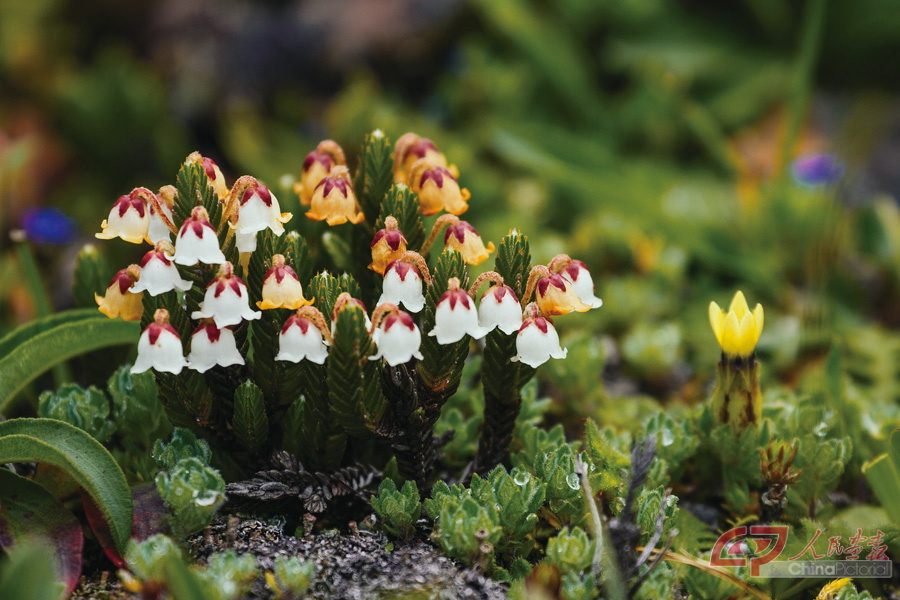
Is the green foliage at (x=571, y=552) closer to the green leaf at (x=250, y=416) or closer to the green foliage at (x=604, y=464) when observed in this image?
the green foliage at (x=604, y=464)

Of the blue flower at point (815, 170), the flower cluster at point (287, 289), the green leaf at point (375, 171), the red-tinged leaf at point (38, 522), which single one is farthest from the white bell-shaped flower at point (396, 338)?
the blue flower at point (815, 170)

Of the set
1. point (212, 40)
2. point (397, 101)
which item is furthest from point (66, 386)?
point (212, 40)

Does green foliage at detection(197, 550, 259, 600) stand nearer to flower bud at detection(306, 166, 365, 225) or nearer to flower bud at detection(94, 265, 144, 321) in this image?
flower bud at detection(94, 265, 144, 321)

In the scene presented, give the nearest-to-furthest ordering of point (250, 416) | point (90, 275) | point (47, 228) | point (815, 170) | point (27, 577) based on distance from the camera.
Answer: point (27, 577) < point (250, 416) < point (90, 275) < point (47, 228) < point (815, 170)

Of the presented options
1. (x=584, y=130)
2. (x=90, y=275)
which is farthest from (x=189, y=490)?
(x=584, y=130)

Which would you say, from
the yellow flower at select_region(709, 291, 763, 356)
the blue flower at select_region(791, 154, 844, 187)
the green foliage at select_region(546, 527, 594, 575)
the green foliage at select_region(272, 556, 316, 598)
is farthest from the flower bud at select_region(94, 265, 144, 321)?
the blue flower at select_region(791, 154, 844, 187)

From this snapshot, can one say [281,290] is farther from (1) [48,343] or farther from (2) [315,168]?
(1) [48,343]

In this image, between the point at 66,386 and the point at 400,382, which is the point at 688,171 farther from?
the point at 66,386
